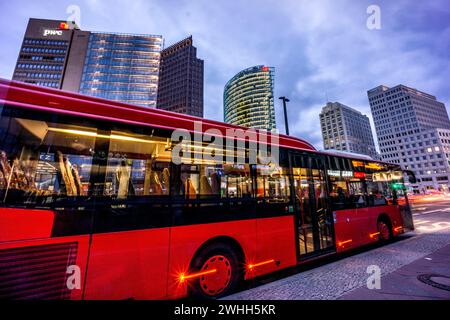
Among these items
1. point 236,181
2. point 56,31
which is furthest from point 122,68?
point 236,181

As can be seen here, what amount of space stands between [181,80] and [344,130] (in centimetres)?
10701

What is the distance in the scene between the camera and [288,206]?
500 cm

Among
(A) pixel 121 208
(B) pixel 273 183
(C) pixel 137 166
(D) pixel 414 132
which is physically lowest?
(A) pixel 121 208

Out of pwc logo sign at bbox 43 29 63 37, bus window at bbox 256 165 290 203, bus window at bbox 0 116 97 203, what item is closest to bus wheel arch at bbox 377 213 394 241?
bus window at bbox 256 165 290 203

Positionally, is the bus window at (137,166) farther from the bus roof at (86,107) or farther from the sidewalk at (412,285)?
the sidewalk at (412,285)

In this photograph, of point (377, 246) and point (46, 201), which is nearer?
point (46, 201)

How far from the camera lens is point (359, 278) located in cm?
433

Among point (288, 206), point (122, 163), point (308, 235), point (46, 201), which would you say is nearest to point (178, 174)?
point (122, 163)

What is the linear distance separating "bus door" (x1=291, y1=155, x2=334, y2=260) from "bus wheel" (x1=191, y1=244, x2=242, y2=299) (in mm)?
2076

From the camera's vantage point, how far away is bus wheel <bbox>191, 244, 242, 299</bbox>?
356 cm

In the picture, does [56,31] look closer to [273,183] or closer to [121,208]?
[121,208]

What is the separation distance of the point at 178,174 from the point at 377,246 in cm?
786

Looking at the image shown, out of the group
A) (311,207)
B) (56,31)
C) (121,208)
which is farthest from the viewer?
(56,31)
